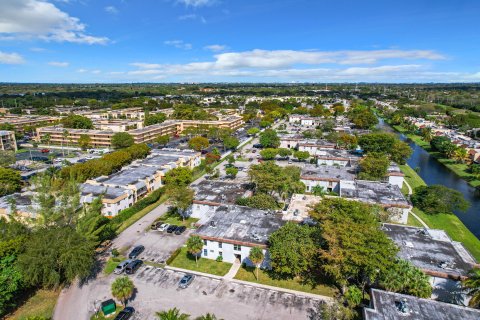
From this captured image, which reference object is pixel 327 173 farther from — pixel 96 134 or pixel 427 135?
pixel 96 134

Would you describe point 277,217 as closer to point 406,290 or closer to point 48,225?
point 406,290

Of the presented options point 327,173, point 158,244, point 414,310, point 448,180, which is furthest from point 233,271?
point 448,180

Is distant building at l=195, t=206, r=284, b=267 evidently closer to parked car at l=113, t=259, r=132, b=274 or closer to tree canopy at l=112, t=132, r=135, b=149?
parked car at l=113, t=259, r=132, b=274

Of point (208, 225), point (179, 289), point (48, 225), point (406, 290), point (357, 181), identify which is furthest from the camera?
point (357, 181)

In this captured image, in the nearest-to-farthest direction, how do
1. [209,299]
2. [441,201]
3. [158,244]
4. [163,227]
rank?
[209,299] → [158,244] → [163,227] → [441,201]

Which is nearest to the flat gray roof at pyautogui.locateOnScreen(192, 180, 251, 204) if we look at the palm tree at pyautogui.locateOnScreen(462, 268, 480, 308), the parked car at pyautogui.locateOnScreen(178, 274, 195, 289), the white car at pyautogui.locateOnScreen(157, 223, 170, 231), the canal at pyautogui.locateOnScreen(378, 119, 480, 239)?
the white car at pyautogui.locateOnScreen(157, 223, 170, 231)

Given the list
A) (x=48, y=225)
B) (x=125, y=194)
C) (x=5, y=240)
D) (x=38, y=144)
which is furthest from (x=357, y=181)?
(x=38, y=144)

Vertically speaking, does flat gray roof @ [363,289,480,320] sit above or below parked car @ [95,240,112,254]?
above
